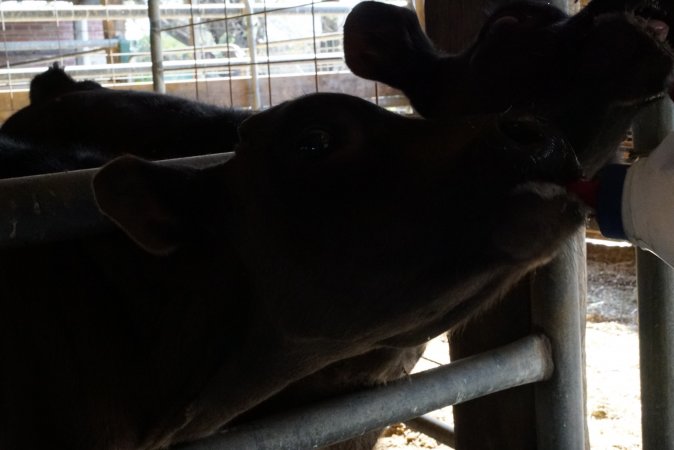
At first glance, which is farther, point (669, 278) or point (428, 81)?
point (428, 81)

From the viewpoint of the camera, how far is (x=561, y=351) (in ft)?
6.89

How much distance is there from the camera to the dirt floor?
376 cm

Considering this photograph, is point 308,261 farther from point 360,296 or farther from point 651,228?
point 651,228

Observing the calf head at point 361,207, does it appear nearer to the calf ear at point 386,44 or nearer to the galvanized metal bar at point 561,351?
the galvanized metal bar at point 561,351

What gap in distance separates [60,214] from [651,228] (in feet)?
3.05

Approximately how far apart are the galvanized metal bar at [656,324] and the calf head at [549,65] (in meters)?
0.06

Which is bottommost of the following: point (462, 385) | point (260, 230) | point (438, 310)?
point (462, 385)

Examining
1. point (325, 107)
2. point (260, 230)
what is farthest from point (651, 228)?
point (260, 230)

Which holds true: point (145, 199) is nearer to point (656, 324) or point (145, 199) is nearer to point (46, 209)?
point (46, 209)

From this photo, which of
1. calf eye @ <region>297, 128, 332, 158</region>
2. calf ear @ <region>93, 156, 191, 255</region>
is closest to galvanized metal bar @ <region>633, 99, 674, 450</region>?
calf eye @ <region>297, 128, 332, 158</region>

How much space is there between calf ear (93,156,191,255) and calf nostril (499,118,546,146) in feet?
1.96

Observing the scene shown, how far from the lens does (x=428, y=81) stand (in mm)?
2521

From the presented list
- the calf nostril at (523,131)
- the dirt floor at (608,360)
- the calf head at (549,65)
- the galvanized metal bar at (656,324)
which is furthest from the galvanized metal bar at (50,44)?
the calf nostril at (523,131)

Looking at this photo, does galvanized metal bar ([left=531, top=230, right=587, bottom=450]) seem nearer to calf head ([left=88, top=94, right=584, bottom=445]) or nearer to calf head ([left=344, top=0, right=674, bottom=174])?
calf head ([left=344, top=0, right=674, bottom=174])
